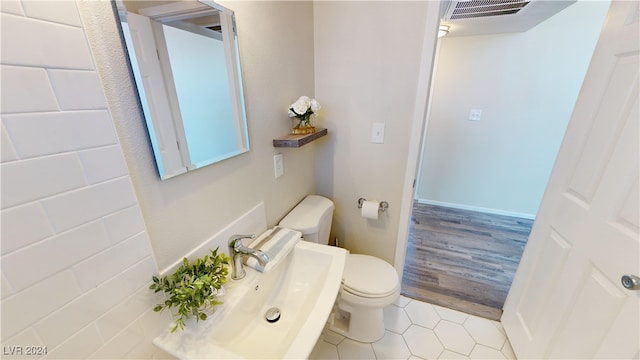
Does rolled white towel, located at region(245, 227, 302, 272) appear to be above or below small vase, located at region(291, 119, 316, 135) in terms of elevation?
below

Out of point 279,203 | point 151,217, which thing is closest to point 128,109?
point 151,217

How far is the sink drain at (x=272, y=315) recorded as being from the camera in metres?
0.95

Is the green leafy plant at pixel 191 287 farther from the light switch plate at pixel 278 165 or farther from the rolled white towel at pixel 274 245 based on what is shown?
the light switch plate at pixel 278 165

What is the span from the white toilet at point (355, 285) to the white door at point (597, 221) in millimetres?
696

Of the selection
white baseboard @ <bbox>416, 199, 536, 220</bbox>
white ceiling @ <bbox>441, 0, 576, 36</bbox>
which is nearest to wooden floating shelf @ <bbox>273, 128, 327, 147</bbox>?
white ceiling @ <bbox>441, 0, 576, 36</bbox>

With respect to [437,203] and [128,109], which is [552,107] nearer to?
[437,203]

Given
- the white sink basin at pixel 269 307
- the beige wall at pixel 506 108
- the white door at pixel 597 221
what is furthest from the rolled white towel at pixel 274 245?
the beige wall at pixel 506 108

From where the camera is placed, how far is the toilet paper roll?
5.04 feet

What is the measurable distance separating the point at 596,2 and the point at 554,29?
284 millimetres

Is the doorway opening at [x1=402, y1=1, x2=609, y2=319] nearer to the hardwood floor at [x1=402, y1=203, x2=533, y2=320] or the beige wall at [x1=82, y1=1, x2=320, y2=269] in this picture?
the hardwood floor at [x1=402, y1=203, x2=533, y2=320]

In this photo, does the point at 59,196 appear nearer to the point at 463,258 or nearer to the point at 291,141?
the point at 291,141

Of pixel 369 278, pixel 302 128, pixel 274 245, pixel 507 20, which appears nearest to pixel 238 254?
pixel 274 245

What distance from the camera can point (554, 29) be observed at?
2189mm

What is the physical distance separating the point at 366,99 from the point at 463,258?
1764 millimetres
